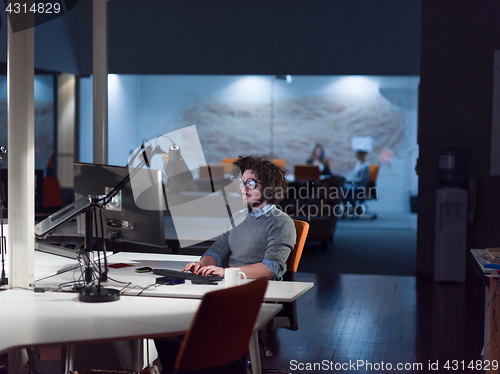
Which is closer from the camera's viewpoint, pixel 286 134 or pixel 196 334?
pixel 196 334

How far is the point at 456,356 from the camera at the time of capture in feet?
12.2

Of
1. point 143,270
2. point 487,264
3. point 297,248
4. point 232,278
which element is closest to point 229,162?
point 297,248

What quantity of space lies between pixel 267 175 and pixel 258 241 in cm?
36

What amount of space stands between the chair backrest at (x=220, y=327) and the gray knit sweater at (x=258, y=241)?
0.94 meters

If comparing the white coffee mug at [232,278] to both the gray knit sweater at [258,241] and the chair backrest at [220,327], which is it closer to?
the gray knit sweater at [258,241]

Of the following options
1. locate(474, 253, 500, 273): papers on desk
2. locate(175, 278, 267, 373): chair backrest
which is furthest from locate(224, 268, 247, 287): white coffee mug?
locate(474, 253, 500, 273): papers on desk

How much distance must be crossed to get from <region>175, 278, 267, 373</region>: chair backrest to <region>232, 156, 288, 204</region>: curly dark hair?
1.13m

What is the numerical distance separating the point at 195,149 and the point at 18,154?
7.40m

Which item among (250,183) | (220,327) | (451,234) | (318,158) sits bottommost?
(451,234)

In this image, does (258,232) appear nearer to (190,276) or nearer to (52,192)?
(190,276)

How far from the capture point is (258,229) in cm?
298

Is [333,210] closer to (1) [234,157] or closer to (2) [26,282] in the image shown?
(1) [234,157]

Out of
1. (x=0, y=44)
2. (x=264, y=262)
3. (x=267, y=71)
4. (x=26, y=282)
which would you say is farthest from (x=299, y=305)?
(x=267, y=71)

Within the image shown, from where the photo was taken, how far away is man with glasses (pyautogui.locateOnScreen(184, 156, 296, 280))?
2.86 m
